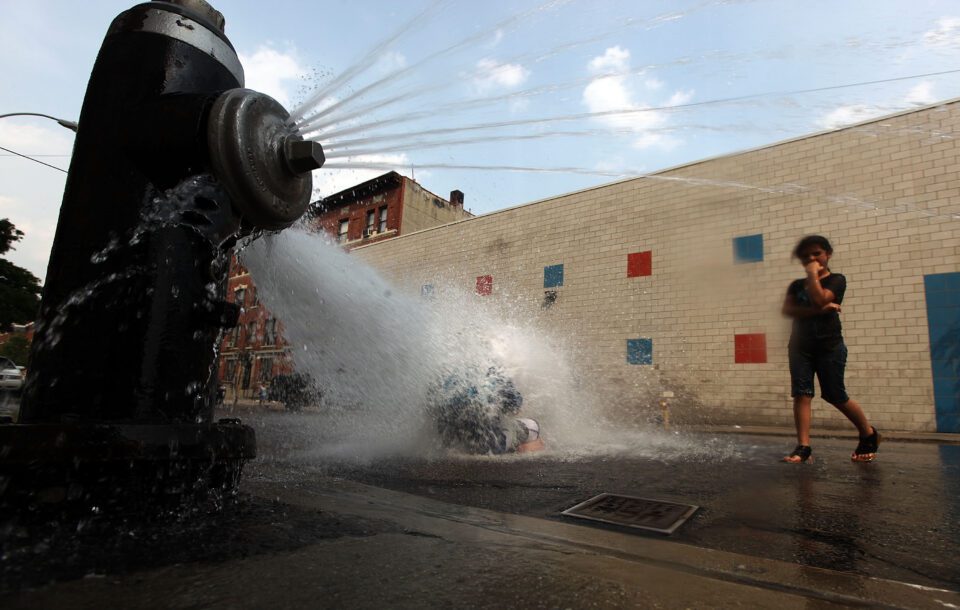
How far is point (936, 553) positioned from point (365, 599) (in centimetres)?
190

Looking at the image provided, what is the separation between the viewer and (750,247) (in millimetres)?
12602

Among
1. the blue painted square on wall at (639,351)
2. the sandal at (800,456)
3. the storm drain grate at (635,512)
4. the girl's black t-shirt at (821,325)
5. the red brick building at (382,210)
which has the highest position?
the red brick building at (382,210)

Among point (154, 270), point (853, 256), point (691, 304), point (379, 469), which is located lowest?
point (379, 469)

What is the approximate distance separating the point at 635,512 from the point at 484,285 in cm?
1577

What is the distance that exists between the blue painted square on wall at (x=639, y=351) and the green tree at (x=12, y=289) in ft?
88.1

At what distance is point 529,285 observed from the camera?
16609 mm

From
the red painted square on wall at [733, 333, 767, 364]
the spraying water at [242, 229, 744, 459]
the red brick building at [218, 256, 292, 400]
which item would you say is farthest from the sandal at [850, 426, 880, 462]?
the red brick building at [218, 256, 292, 400]

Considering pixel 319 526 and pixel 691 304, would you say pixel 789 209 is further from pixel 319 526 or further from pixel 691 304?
pixel 319 526

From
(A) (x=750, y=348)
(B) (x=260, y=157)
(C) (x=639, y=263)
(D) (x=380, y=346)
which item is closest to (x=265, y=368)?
(C) (x=639, y=263)

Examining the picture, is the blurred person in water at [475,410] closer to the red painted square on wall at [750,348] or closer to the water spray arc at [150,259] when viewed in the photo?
the water spray arc at [150,259]

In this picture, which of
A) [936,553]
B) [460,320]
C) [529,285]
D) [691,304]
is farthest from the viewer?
[529,285]

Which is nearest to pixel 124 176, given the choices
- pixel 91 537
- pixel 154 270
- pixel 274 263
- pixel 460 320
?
pixel 154 270

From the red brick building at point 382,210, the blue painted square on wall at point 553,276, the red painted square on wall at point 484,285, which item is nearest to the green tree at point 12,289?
the red brick building at point 382,210

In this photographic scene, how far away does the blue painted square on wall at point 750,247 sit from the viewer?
40.7 feet
